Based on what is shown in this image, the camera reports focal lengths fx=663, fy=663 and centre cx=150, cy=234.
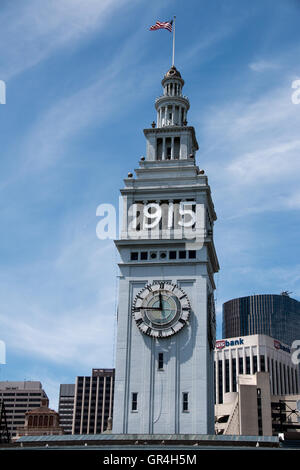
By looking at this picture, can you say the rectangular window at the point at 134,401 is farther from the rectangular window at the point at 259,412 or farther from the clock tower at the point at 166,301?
the rectangular window at the point at 259,412

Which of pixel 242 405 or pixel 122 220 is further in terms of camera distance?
pixel 242 405

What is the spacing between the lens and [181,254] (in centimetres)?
7881

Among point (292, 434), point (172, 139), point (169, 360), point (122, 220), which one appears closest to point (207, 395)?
point (169, 360)

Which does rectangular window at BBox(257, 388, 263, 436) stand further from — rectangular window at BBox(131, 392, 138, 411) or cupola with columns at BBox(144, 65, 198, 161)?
rectangular window at BBox(131, 392, 138, 411)

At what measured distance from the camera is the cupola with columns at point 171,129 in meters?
88.1

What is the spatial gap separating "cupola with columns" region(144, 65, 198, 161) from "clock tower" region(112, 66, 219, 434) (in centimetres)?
43

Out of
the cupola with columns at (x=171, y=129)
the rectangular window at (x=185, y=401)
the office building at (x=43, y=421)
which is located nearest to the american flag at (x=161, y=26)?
the cupola with columns at (x=171, y=129)

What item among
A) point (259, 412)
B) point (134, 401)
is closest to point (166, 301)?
point (134, 401)

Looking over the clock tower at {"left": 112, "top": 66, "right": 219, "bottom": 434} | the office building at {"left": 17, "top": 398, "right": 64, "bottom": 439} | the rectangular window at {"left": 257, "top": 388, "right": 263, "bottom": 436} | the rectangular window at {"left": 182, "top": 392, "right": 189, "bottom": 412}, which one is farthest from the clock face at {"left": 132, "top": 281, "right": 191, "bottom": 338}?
the rectangular window at {"left": 257, "top": 388, "right": 263, "bottom": 436}

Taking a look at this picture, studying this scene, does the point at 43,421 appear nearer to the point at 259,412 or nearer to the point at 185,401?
the point at 259,412
